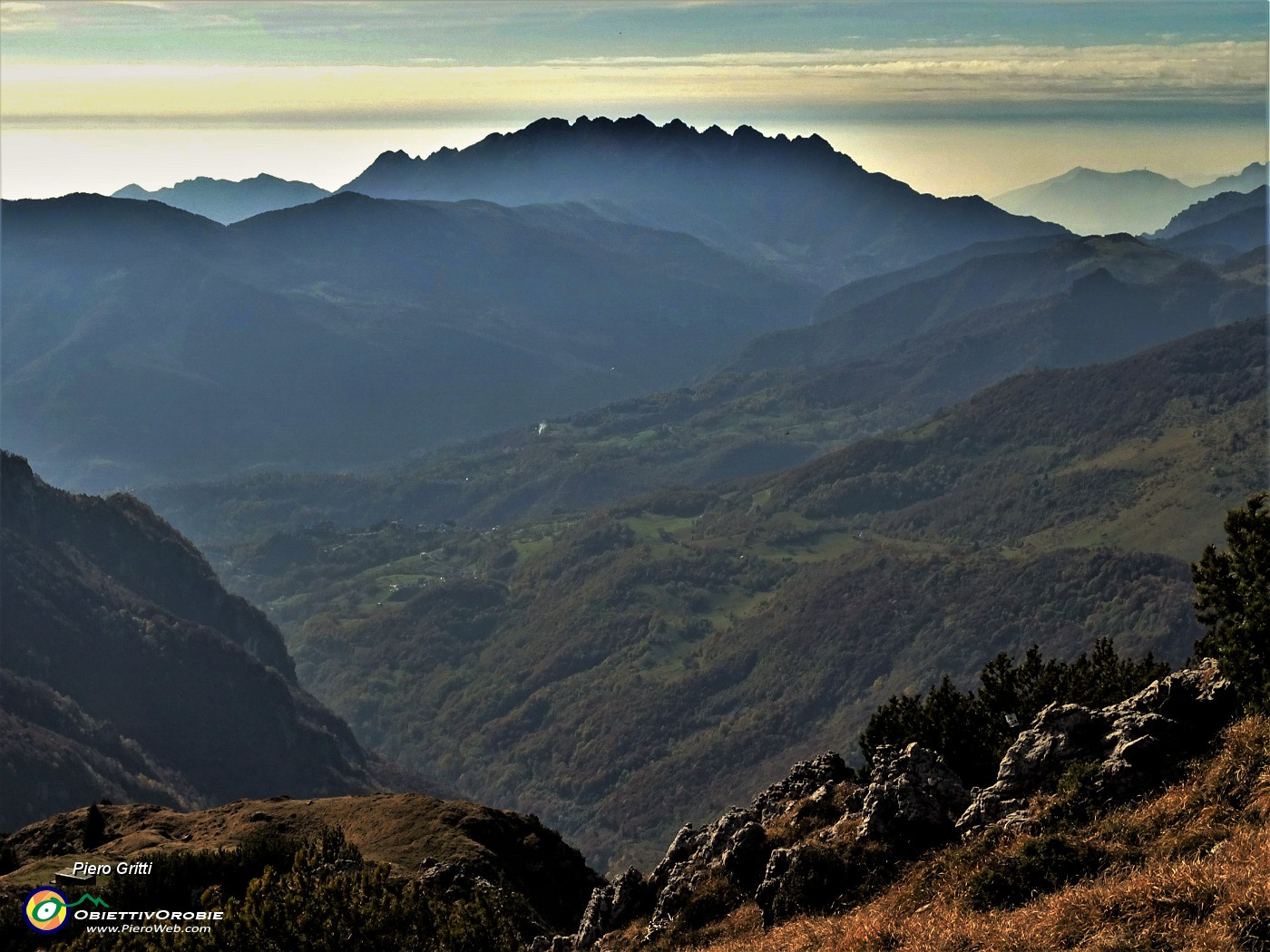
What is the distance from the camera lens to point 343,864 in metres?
48.1

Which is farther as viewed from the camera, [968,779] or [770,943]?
[968,779]

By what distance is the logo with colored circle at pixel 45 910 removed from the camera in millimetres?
42281

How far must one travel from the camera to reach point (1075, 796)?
32281 millimetres

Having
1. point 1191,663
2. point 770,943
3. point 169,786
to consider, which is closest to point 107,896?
point 770,943

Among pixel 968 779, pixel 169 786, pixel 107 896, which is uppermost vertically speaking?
pixel 968 779

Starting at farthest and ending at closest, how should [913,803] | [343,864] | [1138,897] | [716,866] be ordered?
1. [343,864]
2. [716,866]
3. [913,803]
4. [1138,897]

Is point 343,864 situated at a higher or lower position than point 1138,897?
lower

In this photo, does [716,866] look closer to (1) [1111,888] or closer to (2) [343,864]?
(1) [1111,888]

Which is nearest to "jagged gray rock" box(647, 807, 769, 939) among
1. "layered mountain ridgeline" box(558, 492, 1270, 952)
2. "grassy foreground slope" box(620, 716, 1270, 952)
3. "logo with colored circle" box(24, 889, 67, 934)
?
"layered mountain ridgeline" box(558, 492, 1270, 952)

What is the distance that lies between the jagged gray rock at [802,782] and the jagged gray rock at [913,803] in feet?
31.8

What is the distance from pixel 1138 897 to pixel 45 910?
38142mm

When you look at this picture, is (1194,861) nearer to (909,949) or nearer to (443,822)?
(909,949)

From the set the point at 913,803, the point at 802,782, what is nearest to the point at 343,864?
the point at 802,782

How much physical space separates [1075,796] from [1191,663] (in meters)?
24.1
